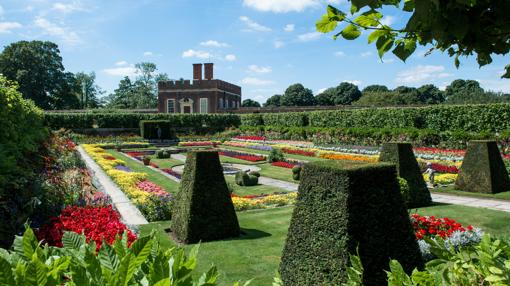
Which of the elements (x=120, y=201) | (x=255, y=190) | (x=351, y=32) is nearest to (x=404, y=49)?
(x=351, y=32)

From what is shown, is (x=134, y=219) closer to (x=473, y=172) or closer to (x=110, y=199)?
(x=110, y=199)

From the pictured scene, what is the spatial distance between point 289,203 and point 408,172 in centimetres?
306

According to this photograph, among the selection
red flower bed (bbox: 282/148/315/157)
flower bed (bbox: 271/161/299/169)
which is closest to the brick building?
red flower bed (bbox: 282/148/315/157)

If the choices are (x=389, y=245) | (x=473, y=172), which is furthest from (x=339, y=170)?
(x=473, y=172)

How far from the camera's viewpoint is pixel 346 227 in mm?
3744

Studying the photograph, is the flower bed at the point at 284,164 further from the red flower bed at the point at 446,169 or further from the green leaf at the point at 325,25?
the green leaf at the point at 325,25

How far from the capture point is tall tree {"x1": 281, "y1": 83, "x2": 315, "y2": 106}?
79.3 meters

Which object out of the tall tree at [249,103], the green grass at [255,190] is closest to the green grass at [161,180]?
the green grass at [255,190]

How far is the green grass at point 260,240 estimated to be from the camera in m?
5.38

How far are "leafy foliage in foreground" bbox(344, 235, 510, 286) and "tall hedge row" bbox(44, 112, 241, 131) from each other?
35047mm

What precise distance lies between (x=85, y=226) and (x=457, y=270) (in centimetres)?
528

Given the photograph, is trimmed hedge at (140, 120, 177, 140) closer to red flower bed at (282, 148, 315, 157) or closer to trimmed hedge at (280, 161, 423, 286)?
red flower bed at (282, 148, 315, 157)

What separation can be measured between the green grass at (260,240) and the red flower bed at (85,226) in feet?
2.09

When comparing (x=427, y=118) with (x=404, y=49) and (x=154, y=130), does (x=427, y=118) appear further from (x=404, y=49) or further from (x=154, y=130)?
(x=154, y=130)
